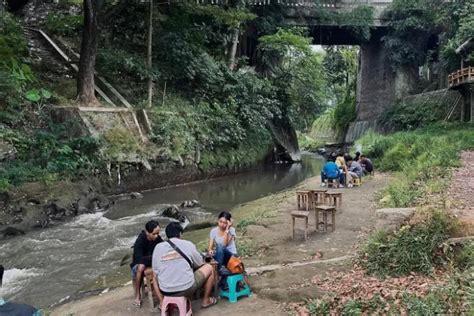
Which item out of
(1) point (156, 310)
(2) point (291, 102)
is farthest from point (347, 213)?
(2) point (291, 102)

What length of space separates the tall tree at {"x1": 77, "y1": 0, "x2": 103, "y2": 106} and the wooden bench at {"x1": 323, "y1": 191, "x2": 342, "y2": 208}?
1165 cm

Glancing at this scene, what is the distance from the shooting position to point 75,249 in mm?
10844

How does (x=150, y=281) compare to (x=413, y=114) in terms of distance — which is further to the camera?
(x=413, y=114)

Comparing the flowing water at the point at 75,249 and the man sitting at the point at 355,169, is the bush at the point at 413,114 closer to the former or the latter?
the man sitting at the point at 355,169

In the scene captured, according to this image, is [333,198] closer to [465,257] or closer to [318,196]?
[318,196]

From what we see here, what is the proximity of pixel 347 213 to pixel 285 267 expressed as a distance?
14.8ft

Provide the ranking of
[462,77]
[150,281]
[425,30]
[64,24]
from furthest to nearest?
[425,30], [462,77], [64,24], [150,281]

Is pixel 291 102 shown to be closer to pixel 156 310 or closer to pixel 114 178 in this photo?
pixel 114 178

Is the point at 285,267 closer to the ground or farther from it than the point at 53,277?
farther from it

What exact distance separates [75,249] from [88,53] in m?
10.5

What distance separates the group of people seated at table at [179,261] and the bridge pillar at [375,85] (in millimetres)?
33576

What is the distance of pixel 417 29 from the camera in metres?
34.5

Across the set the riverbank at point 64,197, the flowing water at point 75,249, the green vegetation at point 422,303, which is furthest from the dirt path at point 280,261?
the riverbank at point 64,197

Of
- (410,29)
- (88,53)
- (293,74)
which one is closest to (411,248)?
(88,53)
